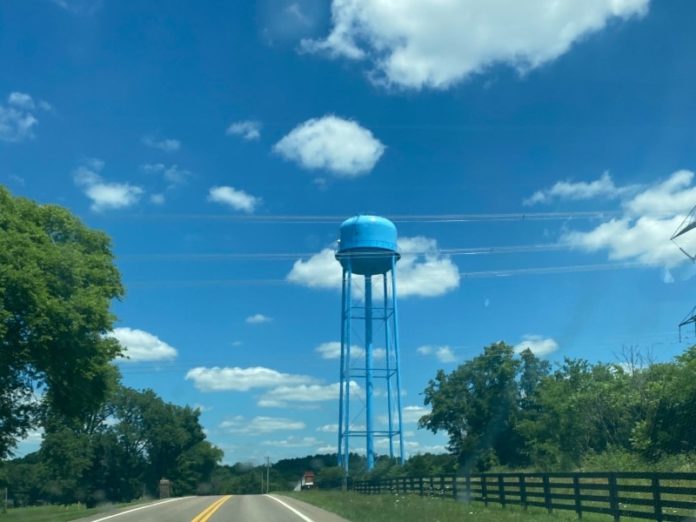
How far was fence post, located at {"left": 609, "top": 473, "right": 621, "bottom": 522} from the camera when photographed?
17.0m

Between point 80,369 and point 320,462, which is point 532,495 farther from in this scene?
point 320,462

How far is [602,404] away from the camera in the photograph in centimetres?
4050

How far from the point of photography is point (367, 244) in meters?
56.4

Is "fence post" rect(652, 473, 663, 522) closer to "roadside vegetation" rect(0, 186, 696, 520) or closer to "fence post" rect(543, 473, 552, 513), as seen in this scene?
"fence post" rect(543, 473, 552, 513)

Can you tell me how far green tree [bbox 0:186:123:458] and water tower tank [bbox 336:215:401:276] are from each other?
914 inches

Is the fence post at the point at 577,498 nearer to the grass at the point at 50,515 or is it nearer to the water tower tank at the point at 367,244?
the grass at the point at 50,515

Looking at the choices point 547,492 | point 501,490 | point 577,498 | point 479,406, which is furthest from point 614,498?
point 479,406

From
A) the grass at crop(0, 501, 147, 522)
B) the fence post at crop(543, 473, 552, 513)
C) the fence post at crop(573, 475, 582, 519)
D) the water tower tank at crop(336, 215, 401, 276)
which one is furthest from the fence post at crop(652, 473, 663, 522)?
the water tower tank at crop(336, 215, 401, 276)

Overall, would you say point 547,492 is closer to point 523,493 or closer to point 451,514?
point 523,493

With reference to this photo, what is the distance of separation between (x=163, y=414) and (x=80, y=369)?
222ft

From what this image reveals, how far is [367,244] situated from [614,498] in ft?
131

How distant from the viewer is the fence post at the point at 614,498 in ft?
55.8

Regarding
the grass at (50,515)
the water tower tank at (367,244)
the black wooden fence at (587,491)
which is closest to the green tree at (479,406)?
the water tower tank at (367,244)

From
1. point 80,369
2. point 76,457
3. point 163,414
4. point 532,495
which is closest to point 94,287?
point 80,369
